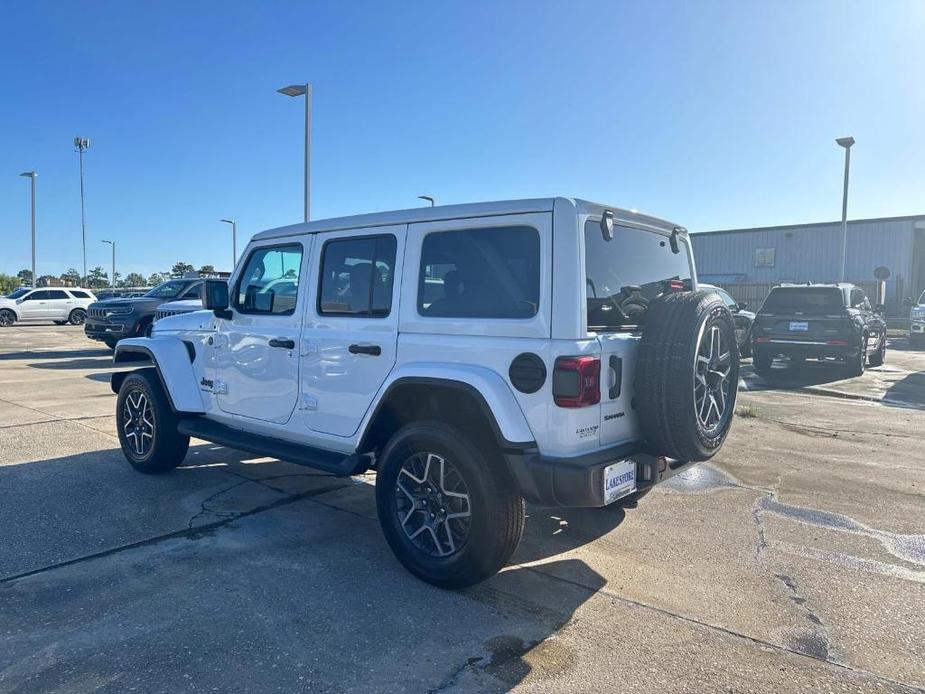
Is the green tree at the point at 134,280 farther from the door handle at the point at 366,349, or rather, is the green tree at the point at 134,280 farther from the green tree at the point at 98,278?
the door handle at the point at 366,349

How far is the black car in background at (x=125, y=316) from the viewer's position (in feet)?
50.2

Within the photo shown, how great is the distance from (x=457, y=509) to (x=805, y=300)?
11.1 meters

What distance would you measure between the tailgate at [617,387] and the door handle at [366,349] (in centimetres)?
132

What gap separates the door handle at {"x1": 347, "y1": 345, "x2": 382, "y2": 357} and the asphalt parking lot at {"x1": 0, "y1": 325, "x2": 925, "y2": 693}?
1236mm

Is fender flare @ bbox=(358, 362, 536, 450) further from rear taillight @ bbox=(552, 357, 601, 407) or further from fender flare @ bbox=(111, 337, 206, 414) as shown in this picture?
fender flare @ bbox=(111, 337, 206, 414)

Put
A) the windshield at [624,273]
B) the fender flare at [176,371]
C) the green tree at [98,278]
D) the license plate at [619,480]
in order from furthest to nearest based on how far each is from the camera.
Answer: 1. the green tree at [98,278]
2. the fender flare at [176,371]
3. the windshield at [624,273]
4. the license plate at [619,480]

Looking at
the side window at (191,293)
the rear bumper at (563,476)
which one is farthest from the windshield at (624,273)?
the side window at (191,293)

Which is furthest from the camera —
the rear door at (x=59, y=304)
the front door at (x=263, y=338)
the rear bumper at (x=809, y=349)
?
the rear door at (x=59, y=304)

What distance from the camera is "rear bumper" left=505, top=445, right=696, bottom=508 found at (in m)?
3.33

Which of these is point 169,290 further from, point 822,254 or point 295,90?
point 822,254

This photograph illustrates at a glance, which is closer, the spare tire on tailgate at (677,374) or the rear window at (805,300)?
the spare tire on tailgate at (677,374)

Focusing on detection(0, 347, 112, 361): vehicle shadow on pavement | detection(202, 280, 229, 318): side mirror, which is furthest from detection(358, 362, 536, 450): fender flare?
detection(0, 347, 112, 361): vehicle shadow on pavement

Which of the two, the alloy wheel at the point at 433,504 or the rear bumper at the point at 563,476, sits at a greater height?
the rear bumper at the point at 563,476

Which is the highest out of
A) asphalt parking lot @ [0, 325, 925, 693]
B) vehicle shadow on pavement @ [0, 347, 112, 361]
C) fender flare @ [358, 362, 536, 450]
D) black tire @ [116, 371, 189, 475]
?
fender flare @ [358, 362, 536, 450]
